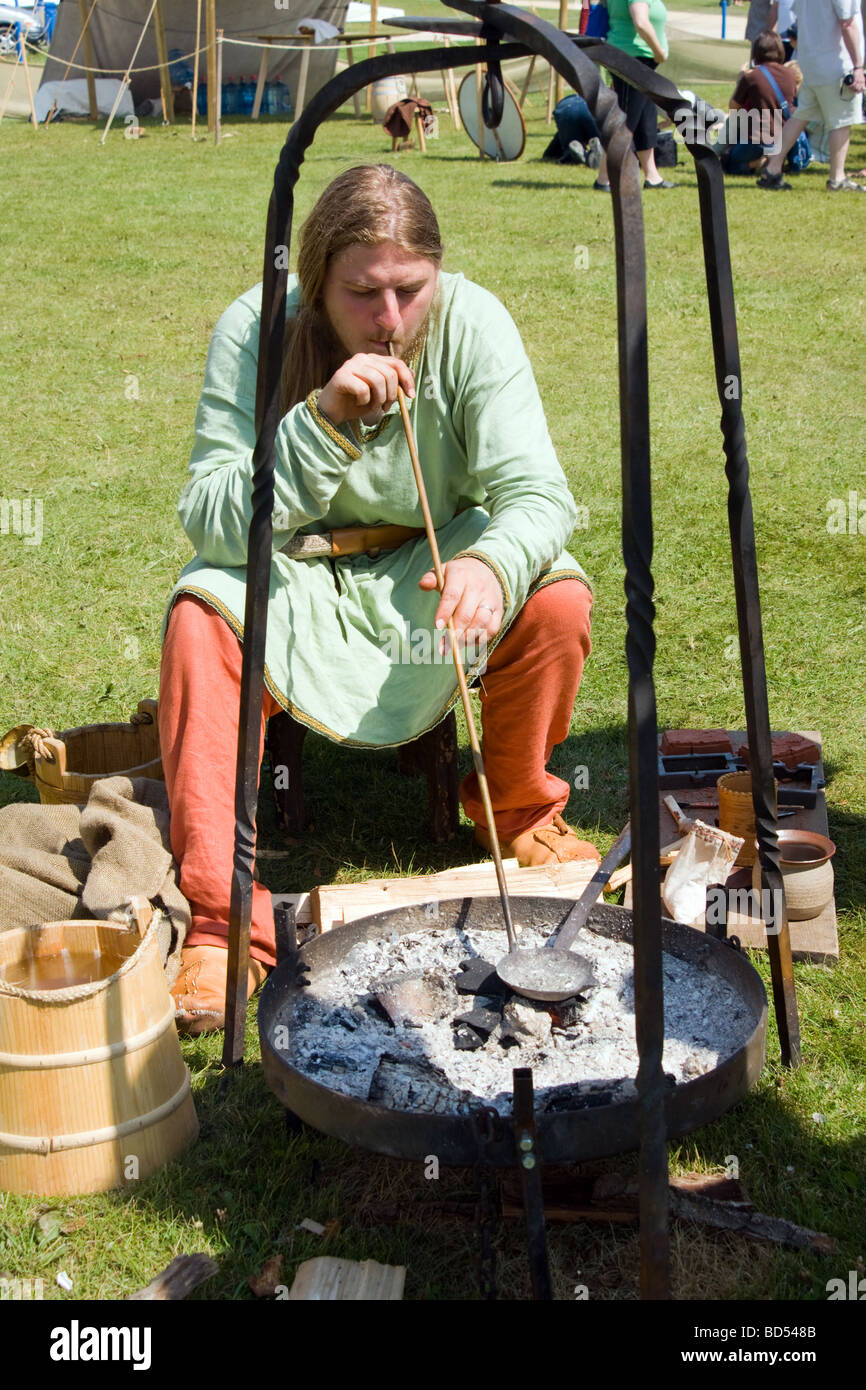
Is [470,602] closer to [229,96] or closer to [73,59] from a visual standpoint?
[229,96]

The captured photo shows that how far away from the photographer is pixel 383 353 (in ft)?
8.35

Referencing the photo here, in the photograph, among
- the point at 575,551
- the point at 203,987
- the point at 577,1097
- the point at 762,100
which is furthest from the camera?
the point at 762,100

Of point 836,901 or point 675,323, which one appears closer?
point 836,901

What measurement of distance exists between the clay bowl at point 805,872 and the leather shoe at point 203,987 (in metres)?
1.03

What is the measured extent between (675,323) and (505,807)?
523 centimetres

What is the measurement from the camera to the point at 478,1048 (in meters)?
2.04

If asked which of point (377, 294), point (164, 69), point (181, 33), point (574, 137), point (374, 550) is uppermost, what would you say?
point (181, 33)

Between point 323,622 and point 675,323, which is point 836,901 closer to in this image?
point 323,622

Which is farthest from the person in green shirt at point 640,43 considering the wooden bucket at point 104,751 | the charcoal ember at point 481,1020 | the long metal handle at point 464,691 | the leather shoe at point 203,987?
the charcoal ember at point 481,1020

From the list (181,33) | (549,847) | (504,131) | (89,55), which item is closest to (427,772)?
(549,847)

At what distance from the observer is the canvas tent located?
14258 millimetres

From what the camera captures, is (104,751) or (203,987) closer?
(203,987)

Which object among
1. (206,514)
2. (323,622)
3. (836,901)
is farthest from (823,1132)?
(206,514)

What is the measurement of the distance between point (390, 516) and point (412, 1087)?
1.37m
